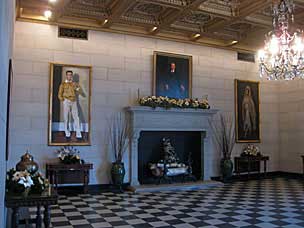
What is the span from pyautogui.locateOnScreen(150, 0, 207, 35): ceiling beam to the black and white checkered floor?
167 inches

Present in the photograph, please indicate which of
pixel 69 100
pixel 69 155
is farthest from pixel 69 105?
pixel 69 155

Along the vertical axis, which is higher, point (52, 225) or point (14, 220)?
point (14, 220)

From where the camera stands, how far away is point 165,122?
8.96m

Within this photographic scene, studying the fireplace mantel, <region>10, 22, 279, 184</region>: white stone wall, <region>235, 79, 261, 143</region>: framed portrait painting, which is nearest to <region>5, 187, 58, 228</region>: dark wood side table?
<region>10, 22, 279, 184</region>: white stone wall

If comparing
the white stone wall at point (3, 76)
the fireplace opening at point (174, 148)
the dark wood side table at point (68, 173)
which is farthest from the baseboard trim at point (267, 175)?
the white stone wall at point (3, 76)

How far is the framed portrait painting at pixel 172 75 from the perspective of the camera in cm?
921

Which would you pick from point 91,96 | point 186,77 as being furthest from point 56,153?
point 186,77

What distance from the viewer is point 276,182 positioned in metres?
9.76

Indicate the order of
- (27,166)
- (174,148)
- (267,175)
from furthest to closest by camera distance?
(267,175)
(174,148)
(27,166)

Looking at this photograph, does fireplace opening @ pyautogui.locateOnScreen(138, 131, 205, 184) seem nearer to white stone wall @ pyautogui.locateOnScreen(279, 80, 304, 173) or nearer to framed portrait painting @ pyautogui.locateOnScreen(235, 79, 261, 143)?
framed portrait painting @ pyautogui.locateOnScreen(235, 79, 261, 143)

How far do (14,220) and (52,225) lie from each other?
1.81 m

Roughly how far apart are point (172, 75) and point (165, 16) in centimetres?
179

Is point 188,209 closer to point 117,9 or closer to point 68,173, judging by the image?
point 68,173

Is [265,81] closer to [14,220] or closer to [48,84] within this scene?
[48,84]
